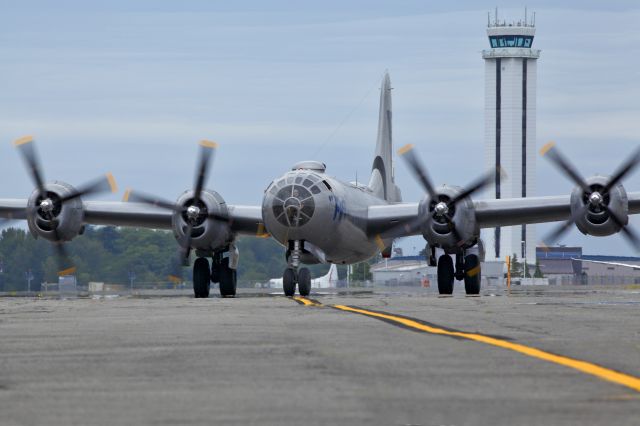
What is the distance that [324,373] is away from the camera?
10.6 meters

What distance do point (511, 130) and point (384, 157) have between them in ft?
356

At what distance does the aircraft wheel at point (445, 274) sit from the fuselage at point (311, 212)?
3099 mm

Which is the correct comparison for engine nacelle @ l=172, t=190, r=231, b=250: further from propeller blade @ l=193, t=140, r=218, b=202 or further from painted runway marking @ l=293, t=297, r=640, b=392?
painted runway marking @ l=293, t=297, r=640, b=392

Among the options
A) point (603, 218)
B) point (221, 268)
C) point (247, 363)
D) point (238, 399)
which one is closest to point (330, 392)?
point (238, 399)

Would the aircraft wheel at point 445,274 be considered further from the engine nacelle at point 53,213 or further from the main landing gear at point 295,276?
the engine nacelle at point 53,213

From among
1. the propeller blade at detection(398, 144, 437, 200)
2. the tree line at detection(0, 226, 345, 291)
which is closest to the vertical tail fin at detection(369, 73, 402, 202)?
the propeller blade at detection(398, 144, 437, 200)

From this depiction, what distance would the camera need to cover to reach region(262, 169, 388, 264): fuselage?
38812 mm

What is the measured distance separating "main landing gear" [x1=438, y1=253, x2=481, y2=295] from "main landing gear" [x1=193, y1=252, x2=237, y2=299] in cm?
676

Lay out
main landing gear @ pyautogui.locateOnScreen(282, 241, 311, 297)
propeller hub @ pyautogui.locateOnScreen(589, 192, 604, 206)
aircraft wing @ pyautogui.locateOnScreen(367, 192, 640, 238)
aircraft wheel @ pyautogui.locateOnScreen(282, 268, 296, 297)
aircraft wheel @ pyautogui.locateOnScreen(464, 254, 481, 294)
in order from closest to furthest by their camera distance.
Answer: aircraft wheel @ pyautogui.locateOnScreen(282, 268, 296, 297) < main landing gear @ pyautogui.locateOnScreen(282, 241, 311, 297) < propeller hub @ pyautogui.locateOnScreen(589, 192, 604, 206) < aircraft wing @ pyautogui.locateOnScreen(367, 192, 640, 238) < aircraft wheel @ pyautogui.locateOnScreen(464, 254, 481, 294)

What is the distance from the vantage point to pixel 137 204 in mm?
43438

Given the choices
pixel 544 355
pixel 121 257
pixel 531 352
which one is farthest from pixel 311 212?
pixel 121 257

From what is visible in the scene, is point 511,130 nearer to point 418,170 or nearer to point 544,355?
point 418,170

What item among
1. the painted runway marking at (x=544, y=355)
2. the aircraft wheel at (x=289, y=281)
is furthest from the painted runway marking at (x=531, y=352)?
the aircraft wheel at (x=289, y=281)

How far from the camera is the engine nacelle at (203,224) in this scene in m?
40.4
